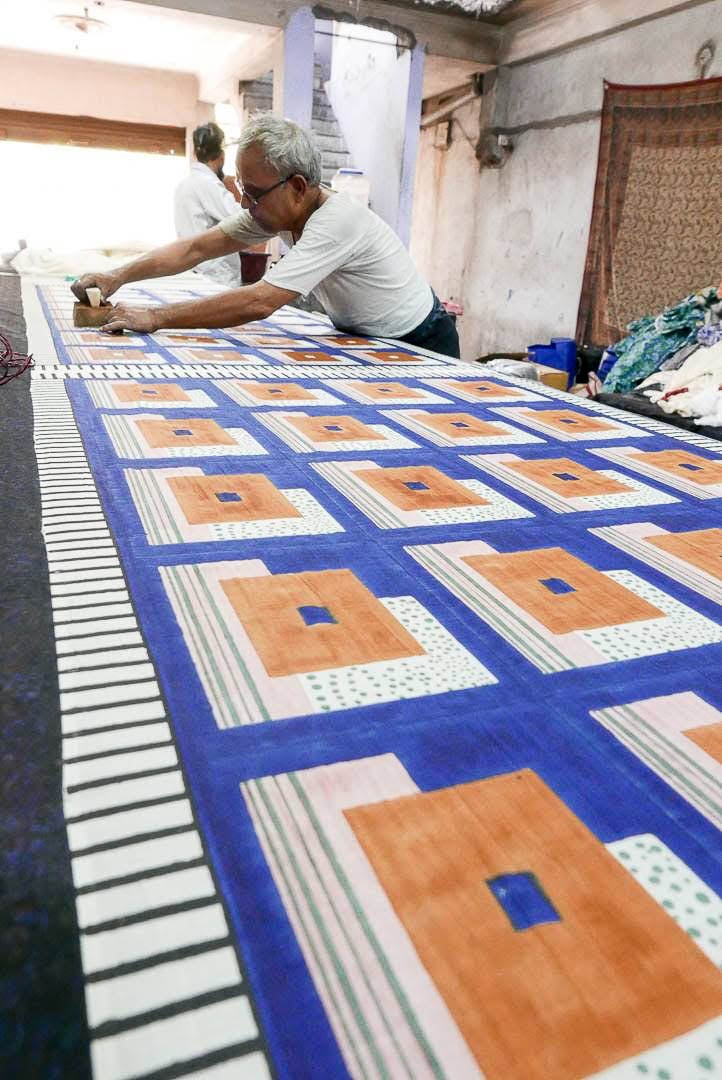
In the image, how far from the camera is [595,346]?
17.8 ft

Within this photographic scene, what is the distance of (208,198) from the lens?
3918mm

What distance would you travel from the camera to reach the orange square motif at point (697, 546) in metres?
0.94

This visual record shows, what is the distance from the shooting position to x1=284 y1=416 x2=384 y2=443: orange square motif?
135 centimetres

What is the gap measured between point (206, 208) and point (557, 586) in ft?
12.2

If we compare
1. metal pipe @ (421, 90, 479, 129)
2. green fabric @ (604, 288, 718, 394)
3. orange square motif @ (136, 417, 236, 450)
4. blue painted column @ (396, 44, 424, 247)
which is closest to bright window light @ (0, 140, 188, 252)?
metal pipe @ (421, 90, 479, 129)

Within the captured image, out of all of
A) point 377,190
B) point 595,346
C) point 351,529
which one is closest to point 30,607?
point 351,529

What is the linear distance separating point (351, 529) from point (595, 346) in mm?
4973

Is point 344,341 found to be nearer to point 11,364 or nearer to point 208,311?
point 208,311

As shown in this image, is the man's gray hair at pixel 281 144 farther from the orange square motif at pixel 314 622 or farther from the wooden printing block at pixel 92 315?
the orange square motif at pixel 314 622

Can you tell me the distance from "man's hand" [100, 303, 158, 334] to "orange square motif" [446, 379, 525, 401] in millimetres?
898

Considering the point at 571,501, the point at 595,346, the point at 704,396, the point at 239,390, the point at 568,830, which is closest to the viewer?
the point at 568,830

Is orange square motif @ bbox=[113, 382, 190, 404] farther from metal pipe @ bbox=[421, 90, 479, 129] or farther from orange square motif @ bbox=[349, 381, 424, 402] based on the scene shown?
metal pipe @ bbox=[421, 90, 479, 129]

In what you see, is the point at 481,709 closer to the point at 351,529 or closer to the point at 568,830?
the point at 568,830

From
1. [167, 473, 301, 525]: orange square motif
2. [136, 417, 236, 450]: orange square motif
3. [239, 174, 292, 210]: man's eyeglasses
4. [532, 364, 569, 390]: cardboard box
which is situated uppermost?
[239, 174, 292, 210]: man's eyeglasses
